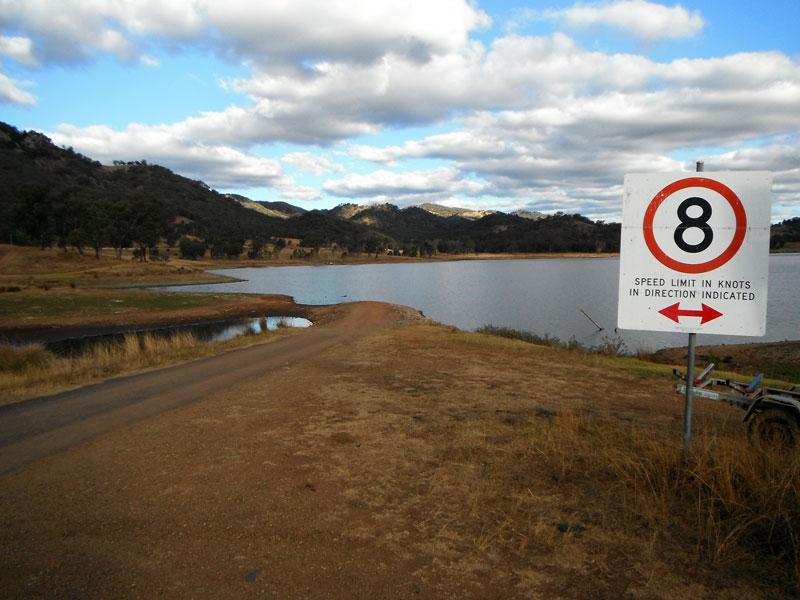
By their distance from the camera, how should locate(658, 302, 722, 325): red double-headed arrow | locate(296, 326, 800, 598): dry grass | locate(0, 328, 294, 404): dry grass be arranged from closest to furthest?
locate(296, 326, 800, 598): dry grass < locate(658, 302, 722, 325): red double-headed arrow < locate(0, 328, 294, 404): dry grass

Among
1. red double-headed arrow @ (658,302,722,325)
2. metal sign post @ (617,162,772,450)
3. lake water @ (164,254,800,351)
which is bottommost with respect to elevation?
lake water @ (164,254,800,351)

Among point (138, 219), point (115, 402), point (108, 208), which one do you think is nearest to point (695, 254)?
point (115, 402)

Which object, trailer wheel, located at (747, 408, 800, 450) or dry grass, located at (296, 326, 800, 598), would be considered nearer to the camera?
dry grass, located at (296, 326, 800, 598)

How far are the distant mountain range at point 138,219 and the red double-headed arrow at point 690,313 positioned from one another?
271 feet

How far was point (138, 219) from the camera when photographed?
8819 centimetres

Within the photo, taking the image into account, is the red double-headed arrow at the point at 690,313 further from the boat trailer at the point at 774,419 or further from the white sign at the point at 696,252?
the boat trailer at the point at 774,419

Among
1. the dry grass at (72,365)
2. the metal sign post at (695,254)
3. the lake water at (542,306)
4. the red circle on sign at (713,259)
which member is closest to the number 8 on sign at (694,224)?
the metal sign post at (695,254)

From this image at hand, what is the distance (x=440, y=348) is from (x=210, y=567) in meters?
12.5

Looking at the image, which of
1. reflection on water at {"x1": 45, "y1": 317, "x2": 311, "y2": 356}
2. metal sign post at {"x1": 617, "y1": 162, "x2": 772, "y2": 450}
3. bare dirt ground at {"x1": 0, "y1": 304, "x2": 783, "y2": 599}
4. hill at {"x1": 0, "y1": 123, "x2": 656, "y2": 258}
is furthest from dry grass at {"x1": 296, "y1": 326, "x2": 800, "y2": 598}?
hill at {"x1": 0, "y1": 123, "x2": 656, "y2": 258}

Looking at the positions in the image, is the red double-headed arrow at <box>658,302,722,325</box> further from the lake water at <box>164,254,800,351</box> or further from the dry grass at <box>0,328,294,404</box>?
the lake water at <box>164,254,800,351</box>

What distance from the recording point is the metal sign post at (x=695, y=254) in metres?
4.38

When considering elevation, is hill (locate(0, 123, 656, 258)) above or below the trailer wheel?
above

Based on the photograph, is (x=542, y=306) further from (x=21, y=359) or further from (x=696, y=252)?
(x=696, y=252)

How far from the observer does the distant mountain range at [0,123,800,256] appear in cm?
7512
